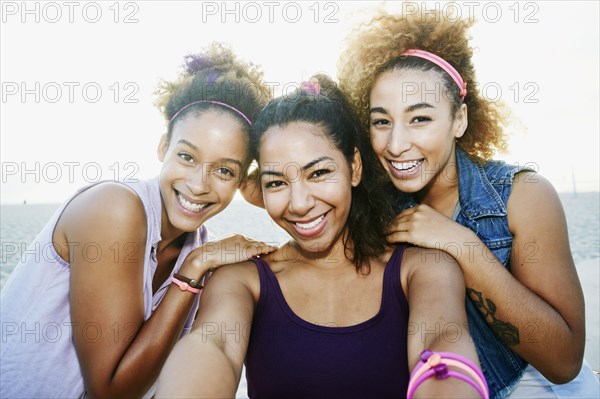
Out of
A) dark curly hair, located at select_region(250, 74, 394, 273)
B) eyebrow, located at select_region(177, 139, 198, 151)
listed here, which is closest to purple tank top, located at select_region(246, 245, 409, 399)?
dark curly hair, located at select_region(250, 74, 394, 273)

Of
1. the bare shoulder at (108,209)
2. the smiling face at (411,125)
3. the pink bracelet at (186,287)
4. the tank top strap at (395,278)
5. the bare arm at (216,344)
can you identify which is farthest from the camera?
the smiling face at (411,125)

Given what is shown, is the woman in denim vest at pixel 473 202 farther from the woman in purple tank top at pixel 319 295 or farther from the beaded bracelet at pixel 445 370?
the beaded bracelet at pixel 445 370

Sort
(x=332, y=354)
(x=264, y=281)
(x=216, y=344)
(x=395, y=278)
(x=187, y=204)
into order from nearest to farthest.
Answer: (x=216, y=344) → (x=332, y=354) → (x=395, y=278) → (x=264, y=281) → (x=187, y=204)

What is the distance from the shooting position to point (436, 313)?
2.22 meters

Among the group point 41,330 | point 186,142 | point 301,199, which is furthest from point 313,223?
point 41,330

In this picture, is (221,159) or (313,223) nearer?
(313,223)

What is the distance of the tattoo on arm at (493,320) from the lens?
2.78 metres

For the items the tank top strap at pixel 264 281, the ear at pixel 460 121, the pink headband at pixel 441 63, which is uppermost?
the pink headband at pixel 441 63

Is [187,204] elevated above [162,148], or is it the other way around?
[162,148]

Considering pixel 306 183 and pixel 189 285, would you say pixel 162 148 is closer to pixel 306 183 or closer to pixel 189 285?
pixel 189 285

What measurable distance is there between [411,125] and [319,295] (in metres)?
1.31

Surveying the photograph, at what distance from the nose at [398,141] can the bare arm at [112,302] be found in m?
1.16

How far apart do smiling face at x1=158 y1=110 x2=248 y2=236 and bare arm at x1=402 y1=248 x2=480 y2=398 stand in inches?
52.9

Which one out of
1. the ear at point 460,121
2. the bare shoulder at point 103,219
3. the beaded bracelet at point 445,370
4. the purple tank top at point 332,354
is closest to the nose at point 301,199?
the purple tank top at point 332,354
